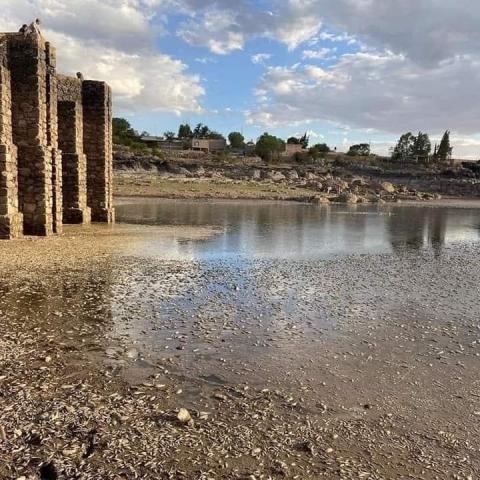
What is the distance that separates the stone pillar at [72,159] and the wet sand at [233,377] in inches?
350

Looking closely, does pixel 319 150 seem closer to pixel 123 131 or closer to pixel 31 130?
pixel 123 131

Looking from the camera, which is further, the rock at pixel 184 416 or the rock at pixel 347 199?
the rock at pixel 347 199

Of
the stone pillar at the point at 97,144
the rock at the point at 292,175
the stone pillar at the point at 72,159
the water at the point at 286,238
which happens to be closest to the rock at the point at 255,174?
the rock at the point at 292,175

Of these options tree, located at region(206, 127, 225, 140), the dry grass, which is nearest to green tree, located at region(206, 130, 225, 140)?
tree, located at region(206, 127, 225, 140)

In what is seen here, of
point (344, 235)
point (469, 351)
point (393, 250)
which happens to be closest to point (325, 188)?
point (344, 235)

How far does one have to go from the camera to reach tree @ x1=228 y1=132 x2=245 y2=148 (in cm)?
11919

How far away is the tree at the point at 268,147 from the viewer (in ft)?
319

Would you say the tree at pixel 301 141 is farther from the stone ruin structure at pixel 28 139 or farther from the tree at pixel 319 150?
the stone ruin structure at pixel 28 139

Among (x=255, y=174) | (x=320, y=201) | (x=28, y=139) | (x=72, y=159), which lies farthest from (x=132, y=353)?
(x=255, y=174)

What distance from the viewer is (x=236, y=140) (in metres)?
120

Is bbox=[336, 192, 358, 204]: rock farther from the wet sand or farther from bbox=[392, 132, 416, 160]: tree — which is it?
bbox=[392, 132, 416, 160]: tree

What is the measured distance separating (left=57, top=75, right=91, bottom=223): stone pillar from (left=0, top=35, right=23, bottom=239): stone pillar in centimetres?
373

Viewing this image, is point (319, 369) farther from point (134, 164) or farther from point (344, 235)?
point (134, 164)

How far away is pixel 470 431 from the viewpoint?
164 inches
